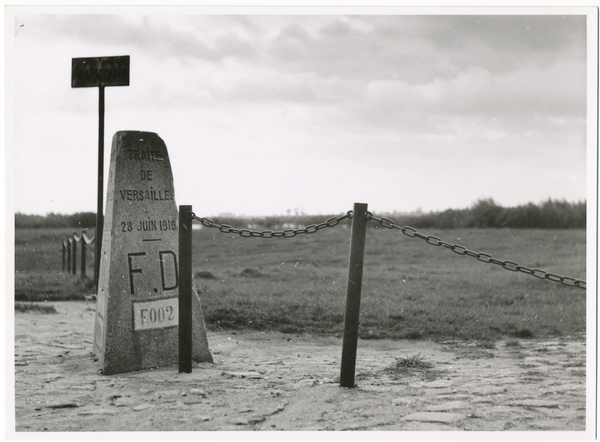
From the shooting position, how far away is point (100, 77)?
18.4ft

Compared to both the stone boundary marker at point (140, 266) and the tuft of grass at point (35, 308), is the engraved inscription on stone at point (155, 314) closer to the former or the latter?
the stone boundary marker at point (140, 266)

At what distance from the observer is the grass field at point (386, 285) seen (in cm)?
672

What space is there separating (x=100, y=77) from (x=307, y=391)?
3.76 m

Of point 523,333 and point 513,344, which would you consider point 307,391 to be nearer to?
point 513,344

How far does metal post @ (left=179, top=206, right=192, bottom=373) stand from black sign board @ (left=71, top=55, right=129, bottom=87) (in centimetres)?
196

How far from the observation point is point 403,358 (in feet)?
16.3

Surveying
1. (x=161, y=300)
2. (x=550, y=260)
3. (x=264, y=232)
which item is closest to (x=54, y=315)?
(x=161, y=300)

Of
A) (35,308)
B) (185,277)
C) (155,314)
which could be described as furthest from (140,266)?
(35,308)

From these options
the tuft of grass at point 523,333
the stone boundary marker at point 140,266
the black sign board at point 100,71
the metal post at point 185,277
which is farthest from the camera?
the tuft of grass at point 523,333

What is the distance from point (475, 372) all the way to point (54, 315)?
5.23m

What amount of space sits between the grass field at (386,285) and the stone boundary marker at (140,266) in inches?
79.9

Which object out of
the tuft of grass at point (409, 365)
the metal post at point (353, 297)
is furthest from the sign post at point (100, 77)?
the tuft of grass at point (409, 365)

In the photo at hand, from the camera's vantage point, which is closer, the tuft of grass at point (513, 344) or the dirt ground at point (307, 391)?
the dirt ground at point (307, 391)
